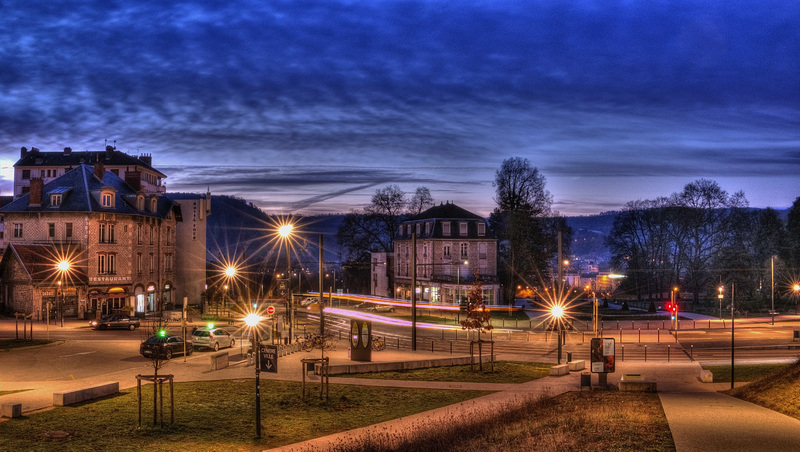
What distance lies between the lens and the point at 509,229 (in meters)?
77.9

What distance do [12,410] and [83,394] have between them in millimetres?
2751

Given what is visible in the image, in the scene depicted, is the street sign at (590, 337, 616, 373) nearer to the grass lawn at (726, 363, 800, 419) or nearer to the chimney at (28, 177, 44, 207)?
the grass lawn at (726, 363, 800, 419)

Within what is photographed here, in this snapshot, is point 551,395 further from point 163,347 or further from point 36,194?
point 36,194

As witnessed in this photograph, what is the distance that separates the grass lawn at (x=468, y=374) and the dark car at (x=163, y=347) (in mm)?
10963

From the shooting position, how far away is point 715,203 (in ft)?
261

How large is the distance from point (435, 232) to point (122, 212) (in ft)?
127

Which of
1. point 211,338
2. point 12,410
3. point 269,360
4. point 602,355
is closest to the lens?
point 269,360

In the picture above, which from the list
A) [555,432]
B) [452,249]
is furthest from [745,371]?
[452,249]

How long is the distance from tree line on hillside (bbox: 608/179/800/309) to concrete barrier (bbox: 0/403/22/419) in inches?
2757

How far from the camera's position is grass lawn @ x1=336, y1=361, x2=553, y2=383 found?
29.2 meters

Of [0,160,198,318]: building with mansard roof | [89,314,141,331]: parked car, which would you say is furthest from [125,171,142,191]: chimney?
[89,314,141,331]: parked car

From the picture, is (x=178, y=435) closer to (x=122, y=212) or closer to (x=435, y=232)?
(x=122, y=212)

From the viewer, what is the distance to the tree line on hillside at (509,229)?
7662 cm

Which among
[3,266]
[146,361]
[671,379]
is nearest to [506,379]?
[671,379]
